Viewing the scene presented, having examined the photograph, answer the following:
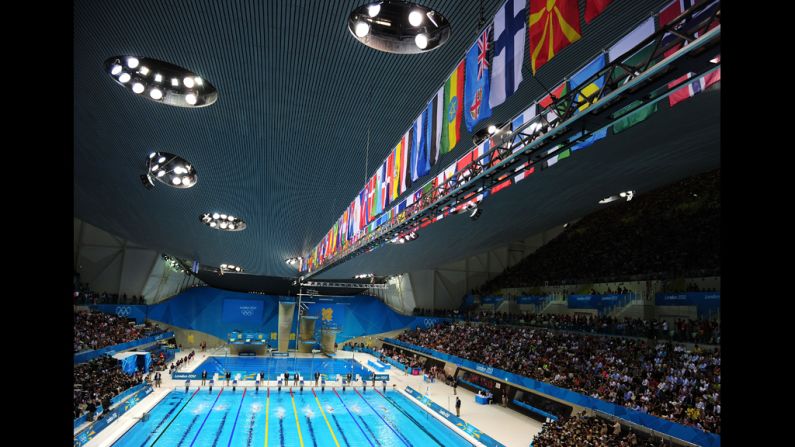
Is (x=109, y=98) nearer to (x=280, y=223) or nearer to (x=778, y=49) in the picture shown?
(x=778, y=49)

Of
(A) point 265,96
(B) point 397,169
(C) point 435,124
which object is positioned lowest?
(B) point 397,169

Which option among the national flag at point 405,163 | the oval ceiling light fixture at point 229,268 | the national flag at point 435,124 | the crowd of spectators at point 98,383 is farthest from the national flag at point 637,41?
the oval ceiling light fixture at point 229,268

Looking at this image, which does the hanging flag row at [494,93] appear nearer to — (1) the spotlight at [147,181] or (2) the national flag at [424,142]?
(2) the national flag at [424,142]

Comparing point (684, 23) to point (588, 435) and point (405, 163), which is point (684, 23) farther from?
point (588, 435)

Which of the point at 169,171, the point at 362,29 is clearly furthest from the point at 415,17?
the point at 169,171

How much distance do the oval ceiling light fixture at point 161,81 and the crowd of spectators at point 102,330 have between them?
1959 centimetres

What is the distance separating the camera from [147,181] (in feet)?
51.0

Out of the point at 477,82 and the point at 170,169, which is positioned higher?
the point at 477,82

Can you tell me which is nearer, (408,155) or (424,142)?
(424,142)

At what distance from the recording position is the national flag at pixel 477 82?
22.6 ft

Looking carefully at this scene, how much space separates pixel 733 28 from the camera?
4.97ft

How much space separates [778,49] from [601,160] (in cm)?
1274

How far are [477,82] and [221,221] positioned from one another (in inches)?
673
